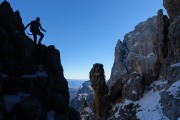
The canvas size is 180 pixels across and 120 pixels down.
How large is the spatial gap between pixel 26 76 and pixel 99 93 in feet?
179

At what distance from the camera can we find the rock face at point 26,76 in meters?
17.9

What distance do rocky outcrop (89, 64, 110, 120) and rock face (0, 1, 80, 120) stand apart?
46441 millimetres

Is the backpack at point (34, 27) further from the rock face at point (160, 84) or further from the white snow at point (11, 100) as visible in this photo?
the rock face at point (160, 84)

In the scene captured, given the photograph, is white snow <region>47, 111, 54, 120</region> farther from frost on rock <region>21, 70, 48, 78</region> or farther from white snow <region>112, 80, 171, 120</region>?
white snow <region>112, 80, 171, 120</region>

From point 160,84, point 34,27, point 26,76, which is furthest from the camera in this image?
point 160,84

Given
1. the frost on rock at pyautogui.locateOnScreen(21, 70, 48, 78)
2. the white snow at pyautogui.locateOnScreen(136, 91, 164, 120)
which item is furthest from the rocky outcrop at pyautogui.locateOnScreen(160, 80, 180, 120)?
the frost on rock at pyautogui.locateOnScreen(21, 70, 48, 78)

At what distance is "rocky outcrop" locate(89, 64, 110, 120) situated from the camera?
7162 centimetres

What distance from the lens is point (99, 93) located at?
74.1 m

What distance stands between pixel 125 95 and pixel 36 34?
148 ft

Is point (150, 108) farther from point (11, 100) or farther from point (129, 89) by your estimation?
point (11, 100)

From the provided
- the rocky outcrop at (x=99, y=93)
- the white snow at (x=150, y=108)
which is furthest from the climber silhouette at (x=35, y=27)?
the rocky outcrop at (x=99, y=93)

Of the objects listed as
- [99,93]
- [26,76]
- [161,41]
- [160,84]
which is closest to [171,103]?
[160,84]

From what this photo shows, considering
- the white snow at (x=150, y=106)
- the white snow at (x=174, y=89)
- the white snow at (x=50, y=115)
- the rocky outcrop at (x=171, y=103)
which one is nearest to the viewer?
the white snow at (x=50, y=115)

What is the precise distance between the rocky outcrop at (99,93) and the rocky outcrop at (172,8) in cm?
2405
